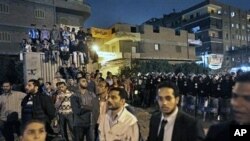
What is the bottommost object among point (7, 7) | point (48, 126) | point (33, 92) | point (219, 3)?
point (48, 126)

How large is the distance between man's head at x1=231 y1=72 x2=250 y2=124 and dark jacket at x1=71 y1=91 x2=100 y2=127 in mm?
5500

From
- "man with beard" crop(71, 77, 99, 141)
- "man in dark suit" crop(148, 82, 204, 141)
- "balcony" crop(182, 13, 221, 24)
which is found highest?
"balcony" crop(182, 13, 221, 24)

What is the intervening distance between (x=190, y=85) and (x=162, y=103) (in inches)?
581

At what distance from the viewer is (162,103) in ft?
13.4

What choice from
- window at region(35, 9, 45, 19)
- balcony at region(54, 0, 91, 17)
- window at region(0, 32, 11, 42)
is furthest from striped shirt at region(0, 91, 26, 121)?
balcony at region(54, 0, 91, 17)

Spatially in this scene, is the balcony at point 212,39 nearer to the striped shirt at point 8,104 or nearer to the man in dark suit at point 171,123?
the striped shirt at point 8,104

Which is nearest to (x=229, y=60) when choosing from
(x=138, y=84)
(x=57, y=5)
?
(x=57, y=5)

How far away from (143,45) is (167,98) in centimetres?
4650

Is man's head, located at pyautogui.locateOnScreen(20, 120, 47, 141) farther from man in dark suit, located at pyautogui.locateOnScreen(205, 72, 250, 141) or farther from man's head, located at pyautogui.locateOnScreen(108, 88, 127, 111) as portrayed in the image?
man in dark suit, located at pyautogui.locateOnScreen(205, 72, 250, 141)

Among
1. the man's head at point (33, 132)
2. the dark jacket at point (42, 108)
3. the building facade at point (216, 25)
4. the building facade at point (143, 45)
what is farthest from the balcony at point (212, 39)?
the man's head at point (33, 132)

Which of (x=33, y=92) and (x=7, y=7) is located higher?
(x=7, y=7)

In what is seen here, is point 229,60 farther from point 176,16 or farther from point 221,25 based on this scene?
point 176,16

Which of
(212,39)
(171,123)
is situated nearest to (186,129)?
(171,123)

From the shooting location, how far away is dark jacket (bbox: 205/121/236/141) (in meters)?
2.61
